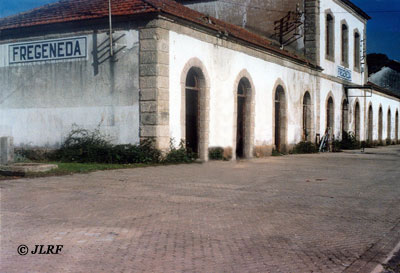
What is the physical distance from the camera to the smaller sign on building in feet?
94.0

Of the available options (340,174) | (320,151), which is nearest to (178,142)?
(340,174)

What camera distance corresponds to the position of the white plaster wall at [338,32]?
2506cm

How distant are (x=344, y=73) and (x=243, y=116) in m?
13.7

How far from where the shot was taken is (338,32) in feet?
91.2

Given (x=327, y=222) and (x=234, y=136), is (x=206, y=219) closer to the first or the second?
(x=327, y=222)

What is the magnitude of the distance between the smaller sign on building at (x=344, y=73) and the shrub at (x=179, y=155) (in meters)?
17.2

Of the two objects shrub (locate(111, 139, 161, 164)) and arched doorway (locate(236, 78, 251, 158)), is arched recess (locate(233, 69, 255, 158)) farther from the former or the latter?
shrub (locate(111, 139, 161, 164))

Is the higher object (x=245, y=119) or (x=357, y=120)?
(x=357, y=120)

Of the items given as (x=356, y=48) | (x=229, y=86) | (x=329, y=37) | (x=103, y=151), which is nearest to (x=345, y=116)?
(x=356, y=48)

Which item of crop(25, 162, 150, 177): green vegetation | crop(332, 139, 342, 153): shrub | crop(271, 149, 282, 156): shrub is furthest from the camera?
crop(332, 139, 342, 153): shrub

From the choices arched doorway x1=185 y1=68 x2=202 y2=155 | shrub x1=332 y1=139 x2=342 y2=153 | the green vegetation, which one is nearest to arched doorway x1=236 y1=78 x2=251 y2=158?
arched doorway x1=185 y1=68 x2=202 y2=155

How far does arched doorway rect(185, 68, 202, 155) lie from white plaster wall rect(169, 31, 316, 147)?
1.56 feet

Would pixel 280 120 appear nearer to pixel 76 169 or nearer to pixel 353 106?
pixel 353 106

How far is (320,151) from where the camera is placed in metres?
24.3
